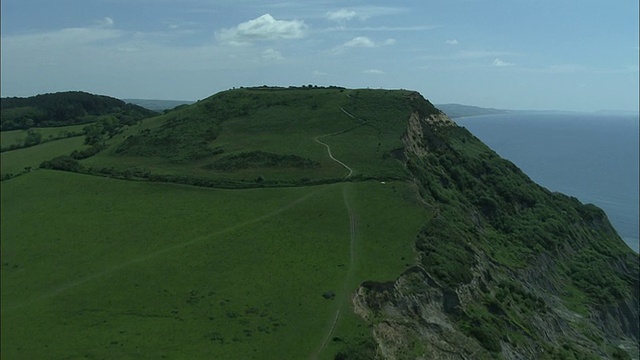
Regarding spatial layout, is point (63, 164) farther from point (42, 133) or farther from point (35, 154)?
point (42, 133)

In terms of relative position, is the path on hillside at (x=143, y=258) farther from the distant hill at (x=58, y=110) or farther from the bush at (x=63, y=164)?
the distant hill at (x=58, y=110)

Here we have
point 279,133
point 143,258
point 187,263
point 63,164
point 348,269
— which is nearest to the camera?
point 143,258

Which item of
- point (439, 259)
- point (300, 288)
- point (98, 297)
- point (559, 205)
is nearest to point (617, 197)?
point (559, 205)

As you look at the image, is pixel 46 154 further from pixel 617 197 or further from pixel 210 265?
pixel 617 197

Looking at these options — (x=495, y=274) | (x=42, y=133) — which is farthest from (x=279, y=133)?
(x=495, y=274)

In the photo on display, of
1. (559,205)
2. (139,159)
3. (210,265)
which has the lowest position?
(559,205)

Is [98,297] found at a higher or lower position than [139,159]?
lower

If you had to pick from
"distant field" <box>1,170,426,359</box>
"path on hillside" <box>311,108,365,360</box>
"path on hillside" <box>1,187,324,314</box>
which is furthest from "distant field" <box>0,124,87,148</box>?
"path on hillside" <box>311,108,365,360</box>
